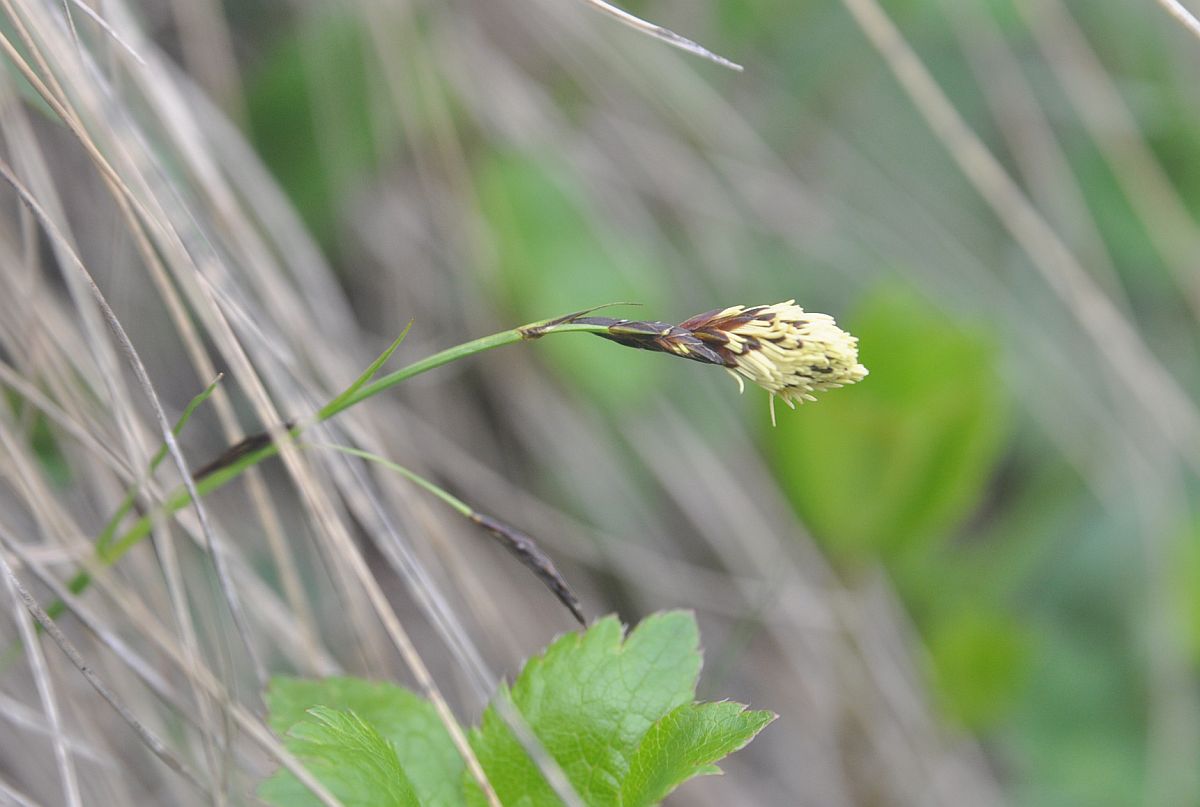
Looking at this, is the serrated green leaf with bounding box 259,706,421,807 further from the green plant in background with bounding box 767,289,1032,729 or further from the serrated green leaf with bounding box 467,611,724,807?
the green plant in background with bounding box 767,289,1032,729

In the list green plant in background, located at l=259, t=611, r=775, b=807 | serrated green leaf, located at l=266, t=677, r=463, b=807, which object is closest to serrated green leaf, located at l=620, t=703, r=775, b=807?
green plant in background, located at l=259, t=611, r=775, b=807

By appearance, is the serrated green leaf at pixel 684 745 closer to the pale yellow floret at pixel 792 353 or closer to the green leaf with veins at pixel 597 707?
the green leaf with veins at pixel 597 707

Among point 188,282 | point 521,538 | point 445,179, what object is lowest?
point 521,538

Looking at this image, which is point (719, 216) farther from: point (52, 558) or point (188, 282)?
point (52, 558)

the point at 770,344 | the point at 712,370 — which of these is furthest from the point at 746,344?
the point at 712,370

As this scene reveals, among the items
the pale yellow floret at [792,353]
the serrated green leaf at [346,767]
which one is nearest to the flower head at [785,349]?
the pale yellow floret at [792,353]

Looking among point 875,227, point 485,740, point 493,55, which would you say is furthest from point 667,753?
point 875,227

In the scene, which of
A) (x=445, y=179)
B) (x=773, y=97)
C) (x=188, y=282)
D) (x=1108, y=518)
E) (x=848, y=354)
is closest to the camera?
(x=848, y=354)
